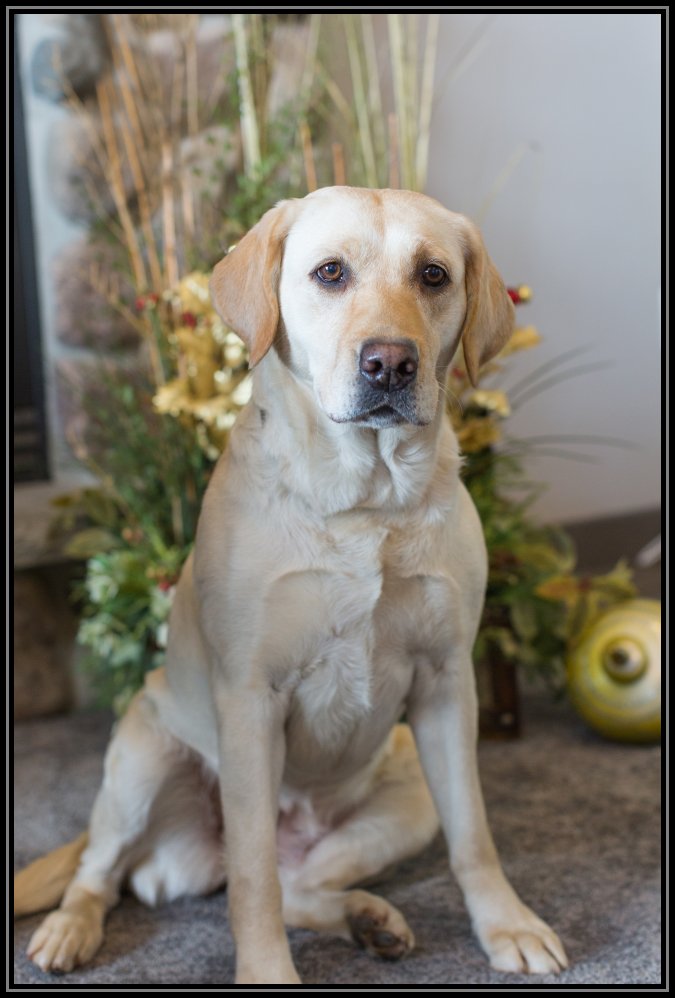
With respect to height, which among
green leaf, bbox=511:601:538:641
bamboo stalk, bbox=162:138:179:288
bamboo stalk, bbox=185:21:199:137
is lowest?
green leaf, bbox=511:601:538:641

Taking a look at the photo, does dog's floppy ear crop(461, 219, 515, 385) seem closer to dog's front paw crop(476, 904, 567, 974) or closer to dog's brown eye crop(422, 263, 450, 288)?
dog's brown eye crop(422, 263, 450, 288)

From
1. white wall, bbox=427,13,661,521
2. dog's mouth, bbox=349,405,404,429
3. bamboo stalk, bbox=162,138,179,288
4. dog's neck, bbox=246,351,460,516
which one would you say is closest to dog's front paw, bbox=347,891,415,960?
dog's neck, bbox=246,351,460,516

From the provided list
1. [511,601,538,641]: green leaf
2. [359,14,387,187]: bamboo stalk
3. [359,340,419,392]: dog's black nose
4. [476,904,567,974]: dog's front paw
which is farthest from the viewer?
[359,14,387,187]: bamboo stalk

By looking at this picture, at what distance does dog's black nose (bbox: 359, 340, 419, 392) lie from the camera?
4.19ft

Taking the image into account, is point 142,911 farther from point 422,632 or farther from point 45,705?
point 45,705

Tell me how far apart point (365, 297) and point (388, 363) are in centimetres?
11

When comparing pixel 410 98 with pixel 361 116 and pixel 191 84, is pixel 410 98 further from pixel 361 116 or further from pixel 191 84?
pixel 191 84

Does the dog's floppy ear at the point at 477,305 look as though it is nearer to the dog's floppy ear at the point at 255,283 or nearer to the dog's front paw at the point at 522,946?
the dog's floppy ear at the point at 255,283

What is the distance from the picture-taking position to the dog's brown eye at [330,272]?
1373 mm

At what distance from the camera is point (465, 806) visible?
1563 millimetres

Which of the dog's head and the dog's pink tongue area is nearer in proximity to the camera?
the dog's head

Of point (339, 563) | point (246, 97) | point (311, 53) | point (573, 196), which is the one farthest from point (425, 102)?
point (339, 563)
